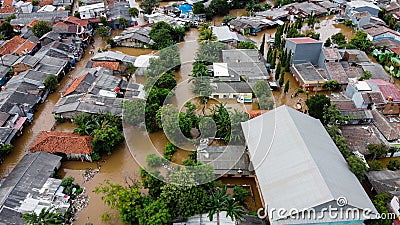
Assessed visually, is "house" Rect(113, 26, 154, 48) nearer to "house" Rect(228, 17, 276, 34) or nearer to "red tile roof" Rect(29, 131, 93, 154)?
"house" Rect(228, 17, 276, 34)

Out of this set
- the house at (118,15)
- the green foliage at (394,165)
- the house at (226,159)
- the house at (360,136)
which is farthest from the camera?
the house at (118,15)

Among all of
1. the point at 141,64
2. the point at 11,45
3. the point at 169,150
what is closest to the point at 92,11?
the point at 11,45

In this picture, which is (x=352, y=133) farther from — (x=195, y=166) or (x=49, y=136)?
(x=49, y=136)

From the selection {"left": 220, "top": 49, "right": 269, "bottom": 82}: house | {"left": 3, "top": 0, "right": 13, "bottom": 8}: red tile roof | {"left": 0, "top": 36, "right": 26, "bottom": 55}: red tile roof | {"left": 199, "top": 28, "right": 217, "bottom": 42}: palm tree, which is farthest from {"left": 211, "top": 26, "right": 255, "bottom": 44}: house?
{"left": 3, "top": 0, "right": 13, "bottom": 8}: red tile roof

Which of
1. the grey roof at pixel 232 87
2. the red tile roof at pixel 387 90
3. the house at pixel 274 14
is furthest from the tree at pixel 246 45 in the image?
the red tile roof at pixel 387 90

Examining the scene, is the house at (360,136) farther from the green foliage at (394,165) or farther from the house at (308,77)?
the house at (308,77)

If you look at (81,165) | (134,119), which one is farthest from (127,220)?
(134,119)

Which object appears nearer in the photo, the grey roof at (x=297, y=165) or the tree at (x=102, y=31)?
the grey roof at (x=297, y=165)
